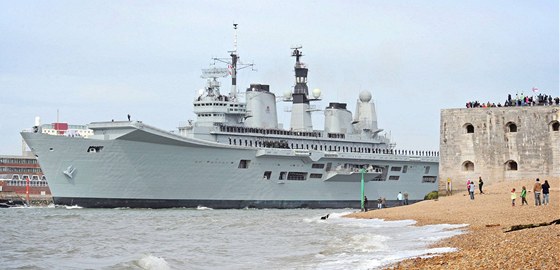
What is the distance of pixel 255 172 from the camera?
5853cm

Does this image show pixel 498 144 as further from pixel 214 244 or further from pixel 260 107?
pixel 260 107

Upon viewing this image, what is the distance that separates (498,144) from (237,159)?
23.4m

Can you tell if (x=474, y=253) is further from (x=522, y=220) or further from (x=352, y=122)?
(x=352, y=122)

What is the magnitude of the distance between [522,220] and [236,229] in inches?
506

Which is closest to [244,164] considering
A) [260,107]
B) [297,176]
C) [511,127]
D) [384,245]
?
[297,176]

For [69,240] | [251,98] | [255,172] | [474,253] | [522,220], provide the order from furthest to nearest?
[251,98]
[255,172]
[69,240]
[522,220]
[474,253]

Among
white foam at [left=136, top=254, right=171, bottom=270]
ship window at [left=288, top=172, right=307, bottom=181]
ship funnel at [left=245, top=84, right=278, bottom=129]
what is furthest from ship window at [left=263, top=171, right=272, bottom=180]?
white foam at [left=136, top=254, right=171, bottom=270]

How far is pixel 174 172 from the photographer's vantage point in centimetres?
5394

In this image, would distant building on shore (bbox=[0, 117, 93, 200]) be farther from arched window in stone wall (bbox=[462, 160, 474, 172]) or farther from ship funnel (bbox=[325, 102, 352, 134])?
arched window in stone wall (bbox=[462, 160, 474, 172])

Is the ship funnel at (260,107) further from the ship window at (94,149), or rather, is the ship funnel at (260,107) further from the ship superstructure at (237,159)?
the ship window at (94,149)

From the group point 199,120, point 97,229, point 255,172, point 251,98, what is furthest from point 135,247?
point 251,98

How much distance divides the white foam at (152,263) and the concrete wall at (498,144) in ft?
66.0

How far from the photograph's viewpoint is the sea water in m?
19.8

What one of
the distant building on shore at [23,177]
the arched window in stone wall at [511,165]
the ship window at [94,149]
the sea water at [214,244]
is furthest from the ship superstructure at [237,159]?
the distant building on shore at [23,177]
